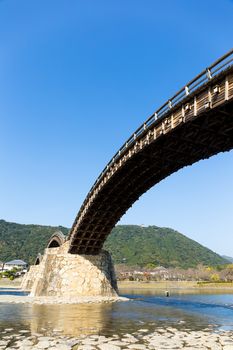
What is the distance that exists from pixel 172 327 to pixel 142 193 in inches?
746

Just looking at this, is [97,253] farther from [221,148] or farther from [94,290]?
[221,148]

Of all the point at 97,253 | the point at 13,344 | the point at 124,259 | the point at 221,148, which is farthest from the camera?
the point at 124,259

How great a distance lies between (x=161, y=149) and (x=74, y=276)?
21757 mm

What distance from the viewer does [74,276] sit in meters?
39.3

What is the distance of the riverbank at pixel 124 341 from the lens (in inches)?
478

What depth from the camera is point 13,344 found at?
12359 mm

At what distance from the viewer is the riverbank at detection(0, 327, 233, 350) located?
12.1 meters

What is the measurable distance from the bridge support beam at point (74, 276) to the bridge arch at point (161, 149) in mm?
1787

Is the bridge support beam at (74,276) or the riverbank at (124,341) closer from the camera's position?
the riverbank at (124,341)

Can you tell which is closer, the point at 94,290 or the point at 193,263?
the point at 94,290

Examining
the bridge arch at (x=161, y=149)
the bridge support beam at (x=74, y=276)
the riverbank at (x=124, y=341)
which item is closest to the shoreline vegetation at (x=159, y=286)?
the bridge support beam at (x=74, y=276)

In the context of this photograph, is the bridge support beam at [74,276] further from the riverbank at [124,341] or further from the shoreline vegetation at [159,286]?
the shoreline vegetation at [159,286]

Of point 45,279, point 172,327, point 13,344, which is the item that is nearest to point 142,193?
point 45,279

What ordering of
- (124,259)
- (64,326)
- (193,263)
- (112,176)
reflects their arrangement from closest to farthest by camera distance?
(64,326) < (112,176) < (124,259) < (193,263)
